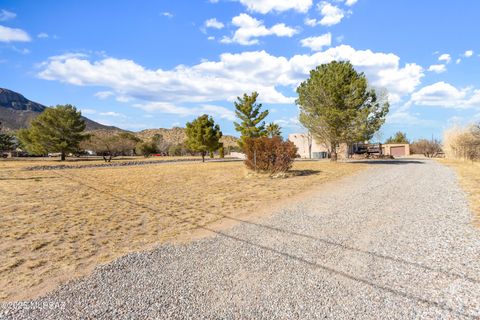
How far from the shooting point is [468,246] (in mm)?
5371

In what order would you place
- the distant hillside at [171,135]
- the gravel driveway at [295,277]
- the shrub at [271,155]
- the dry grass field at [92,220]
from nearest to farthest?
the gravel driveway at [295,277] < the dry grass field at [92,220] < the shrub at [271,155] < the distant hillside at [171,135]

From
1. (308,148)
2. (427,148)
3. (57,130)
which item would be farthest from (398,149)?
(57,130)

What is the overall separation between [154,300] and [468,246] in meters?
5.61

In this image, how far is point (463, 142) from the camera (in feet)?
99.1

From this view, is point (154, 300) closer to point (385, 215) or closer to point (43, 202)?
point (385, 215)

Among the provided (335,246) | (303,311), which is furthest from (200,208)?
(303,311)

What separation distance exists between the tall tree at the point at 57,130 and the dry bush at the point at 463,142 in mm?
46808

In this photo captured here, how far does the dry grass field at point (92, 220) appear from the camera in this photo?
4.79 metres

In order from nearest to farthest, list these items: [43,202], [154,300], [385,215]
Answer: [154,300], [385,215], [43,202]

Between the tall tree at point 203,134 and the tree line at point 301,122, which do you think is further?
the tall tree at point 203,134

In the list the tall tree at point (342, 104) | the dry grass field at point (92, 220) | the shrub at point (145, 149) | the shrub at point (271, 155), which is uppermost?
the tall tree at point (342, 104)

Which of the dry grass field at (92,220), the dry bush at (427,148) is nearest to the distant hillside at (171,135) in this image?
the dry bush at (427,148)

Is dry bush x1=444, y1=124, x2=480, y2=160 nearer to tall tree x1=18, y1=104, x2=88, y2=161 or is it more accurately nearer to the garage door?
the garage door

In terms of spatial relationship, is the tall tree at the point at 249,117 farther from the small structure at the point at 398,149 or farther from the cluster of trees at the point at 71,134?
the small structure at the point at 398,149
